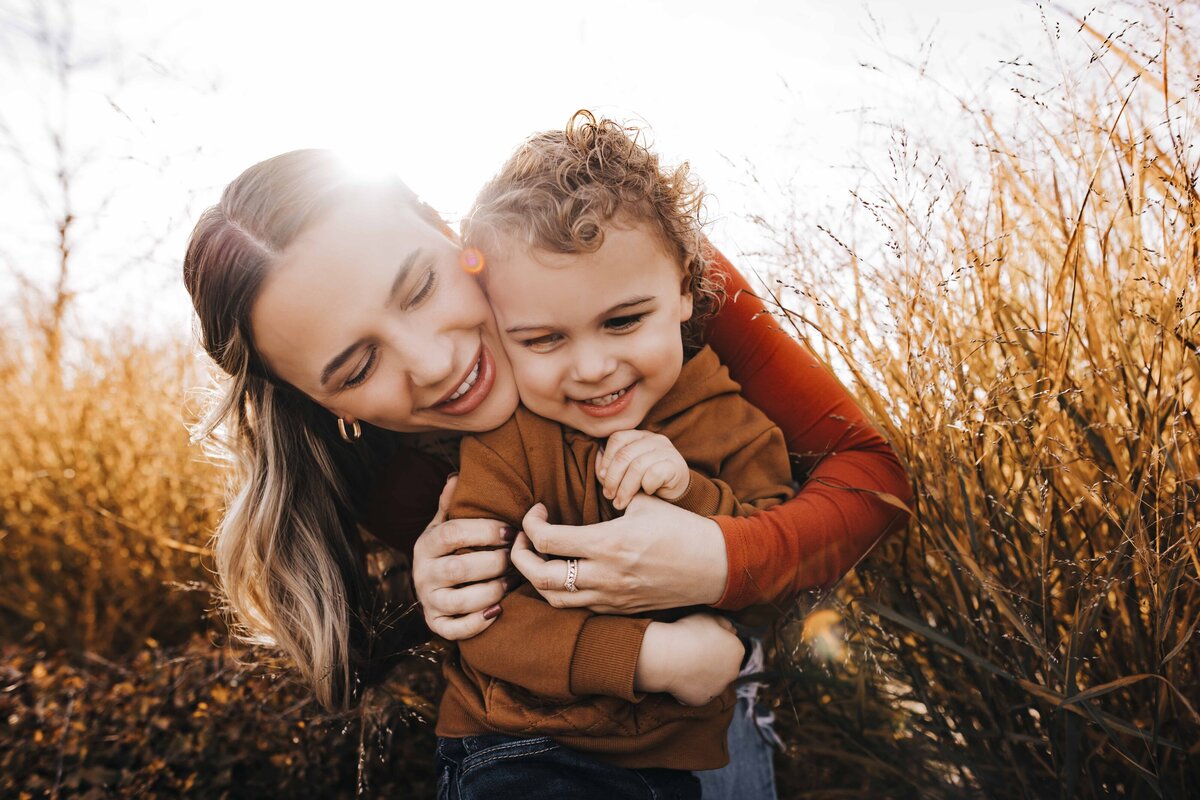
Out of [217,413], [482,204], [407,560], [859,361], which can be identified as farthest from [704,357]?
[217,413]

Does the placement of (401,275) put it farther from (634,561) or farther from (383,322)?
(634,561)

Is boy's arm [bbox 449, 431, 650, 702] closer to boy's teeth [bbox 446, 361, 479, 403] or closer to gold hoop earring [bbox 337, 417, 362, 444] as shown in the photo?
boy's teeth [bbox 446, 361, 479, 403]

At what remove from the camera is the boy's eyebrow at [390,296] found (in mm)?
1635

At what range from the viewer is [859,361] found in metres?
1.85

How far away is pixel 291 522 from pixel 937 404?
1.63 m

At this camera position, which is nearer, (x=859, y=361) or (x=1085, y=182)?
(x=1085, y=182)

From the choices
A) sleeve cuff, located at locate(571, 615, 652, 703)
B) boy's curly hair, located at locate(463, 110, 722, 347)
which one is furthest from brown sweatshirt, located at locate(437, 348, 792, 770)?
boy's curly hair, located at locate(463, 110, 722, 347)

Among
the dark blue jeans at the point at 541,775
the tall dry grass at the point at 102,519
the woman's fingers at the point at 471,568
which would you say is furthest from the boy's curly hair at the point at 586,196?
the tall dry grass at the point at 102,519

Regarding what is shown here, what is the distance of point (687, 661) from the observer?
1541 mm

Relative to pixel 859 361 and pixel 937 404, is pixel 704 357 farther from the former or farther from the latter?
pixel 937 404

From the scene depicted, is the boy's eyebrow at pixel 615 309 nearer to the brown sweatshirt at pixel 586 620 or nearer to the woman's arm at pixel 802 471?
the brown sweatshirt at pixel 586 620

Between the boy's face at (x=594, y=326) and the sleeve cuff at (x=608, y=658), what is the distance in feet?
1.44

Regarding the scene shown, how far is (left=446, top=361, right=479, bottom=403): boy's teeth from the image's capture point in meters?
A: 1.71

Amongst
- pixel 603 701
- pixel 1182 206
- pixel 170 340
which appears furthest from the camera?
pixel 170 340
